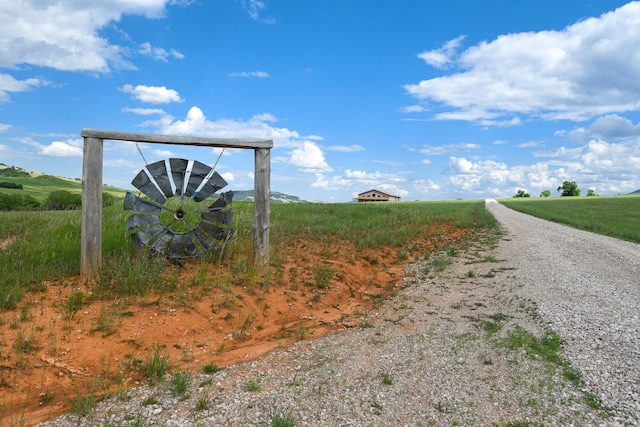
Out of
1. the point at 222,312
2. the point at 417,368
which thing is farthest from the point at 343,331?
the point at 222,312

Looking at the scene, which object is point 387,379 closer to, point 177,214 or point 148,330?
point 148,330

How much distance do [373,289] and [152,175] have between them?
6.02 meters

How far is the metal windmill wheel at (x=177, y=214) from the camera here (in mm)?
8781

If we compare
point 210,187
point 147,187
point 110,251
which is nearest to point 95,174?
point 147,187

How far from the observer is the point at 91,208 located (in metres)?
7.91

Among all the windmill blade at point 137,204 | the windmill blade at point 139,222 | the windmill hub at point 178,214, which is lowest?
the windmill blade at point 139,222

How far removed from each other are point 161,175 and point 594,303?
984 cm

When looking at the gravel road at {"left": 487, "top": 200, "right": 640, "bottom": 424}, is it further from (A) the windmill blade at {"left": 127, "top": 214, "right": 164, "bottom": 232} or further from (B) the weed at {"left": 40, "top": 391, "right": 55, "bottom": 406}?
(A) the windmill blade at {"left": 127, "top": 214, "right": 164, "bottom": 232}

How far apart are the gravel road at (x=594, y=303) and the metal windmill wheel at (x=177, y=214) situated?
7325 mm

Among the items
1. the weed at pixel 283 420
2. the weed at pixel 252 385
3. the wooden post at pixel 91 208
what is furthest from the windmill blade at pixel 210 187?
the weed at pixel 283 420

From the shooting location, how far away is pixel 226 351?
576 centimetres

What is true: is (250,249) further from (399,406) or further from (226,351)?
(399,406)

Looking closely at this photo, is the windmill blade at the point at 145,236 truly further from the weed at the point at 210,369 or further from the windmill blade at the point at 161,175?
the weed at the point at 210,369

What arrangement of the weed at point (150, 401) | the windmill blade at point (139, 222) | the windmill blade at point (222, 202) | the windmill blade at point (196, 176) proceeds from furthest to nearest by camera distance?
the windmill blade at point (222, 202)
the windmill blade at point (196, 176)
the windmill blade at point (139, 222)
the weed at point (150, 401)
